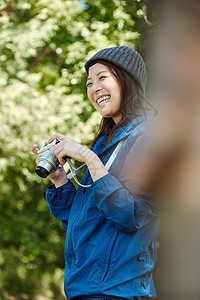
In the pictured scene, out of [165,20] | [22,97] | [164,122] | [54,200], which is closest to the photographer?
[164,122]

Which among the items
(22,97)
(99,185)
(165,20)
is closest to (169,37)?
(165,20)

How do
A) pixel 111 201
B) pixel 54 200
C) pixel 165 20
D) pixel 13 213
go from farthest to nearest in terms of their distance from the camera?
pixel 13 213 < pixel 54 200 < pixel 165 20 < pixel 111 201

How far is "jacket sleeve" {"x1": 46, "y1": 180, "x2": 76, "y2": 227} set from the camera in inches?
60.1

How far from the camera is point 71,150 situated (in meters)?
1.29

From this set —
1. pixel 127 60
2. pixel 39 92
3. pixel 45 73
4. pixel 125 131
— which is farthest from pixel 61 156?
pixel 45 73

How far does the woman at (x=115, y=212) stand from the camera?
116 cm

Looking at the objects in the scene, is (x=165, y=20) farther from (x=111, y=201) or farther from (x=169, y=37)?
(x=111, y=201)

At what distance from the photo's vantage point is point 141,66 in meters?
1.50

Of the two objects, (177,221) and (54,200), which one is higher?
(177,221)

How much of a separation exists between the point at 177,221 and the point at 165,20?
2.62 ft

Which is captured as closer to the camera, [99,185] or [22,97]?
[99,185]

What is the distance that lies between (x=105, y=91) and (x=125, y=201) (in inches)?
19.8

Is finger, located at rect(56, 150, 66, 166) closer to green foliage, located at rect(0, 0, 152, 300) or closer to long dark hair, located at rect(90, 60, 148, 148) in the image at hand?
long dark hair, located at rect(90, 60, 148, 148)

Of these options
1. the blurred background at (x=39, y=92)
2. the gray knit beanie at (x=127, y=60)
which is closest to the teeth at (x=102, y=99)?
the gray knit beanie at (x=127, y=60)
